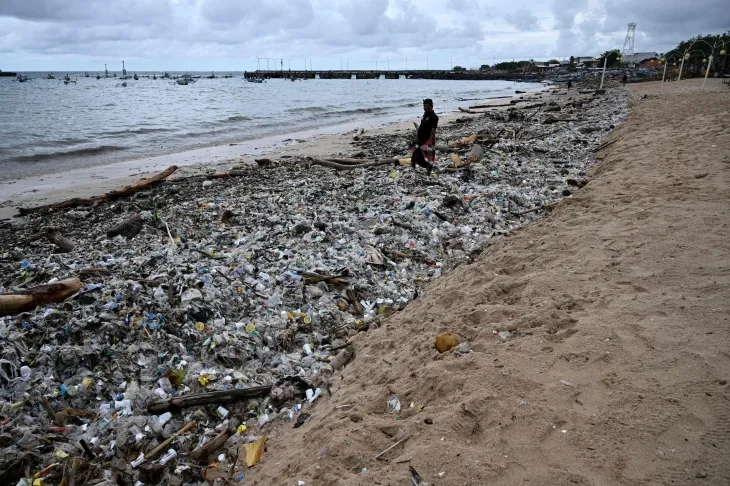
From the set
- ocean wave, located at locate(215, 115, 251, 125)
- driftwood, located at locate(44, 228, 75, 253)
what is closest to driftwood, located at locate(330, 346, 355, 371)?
driftwood, located at locate(44, 228, 75, 253)

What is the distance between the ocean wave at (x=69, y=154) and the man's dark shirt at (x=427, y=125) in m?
14.0

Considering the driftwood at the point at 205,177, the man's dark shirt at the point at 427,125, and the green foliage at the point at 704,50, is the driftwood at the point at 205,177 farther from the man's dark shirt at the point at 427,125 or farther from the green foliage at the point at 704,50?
the green foliage at the point at 704,50

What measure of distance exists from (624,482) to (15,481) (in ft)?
12.2

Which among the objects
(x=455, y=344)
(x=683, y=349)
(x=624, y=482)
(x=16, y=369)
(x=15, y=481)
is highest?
(x=683, y=349)

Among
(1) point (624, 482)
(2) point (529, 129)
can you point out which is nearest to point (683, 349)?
(1) point (624, 482)

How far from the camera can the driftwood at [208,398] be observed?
3.53 meters

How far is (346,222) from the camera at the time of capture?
24.2 feet

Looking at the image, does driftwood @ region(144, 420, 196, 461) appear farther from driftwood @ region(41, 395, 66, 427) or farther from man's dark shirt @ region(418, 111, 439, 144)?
man's dark shirt @ region(418, 111, 439, 144)

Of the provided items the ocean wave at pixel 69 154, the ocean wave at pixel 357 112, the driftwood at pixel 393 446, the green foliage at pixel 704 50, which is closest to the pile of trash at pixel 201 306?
the driftwood at pixel 393 446

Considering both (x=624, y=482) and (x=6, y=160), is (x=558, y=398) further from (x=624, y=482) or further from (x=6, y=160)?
(x=6, y=160)

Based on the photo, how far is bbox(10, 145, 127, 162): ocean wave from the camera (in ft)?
52.7

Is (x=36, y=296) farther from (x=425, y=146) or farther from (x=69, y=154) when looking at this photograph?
(x=69, y=154)

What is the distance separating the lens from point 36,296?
4527 mm

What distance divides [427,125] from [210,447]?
28.0 ft
